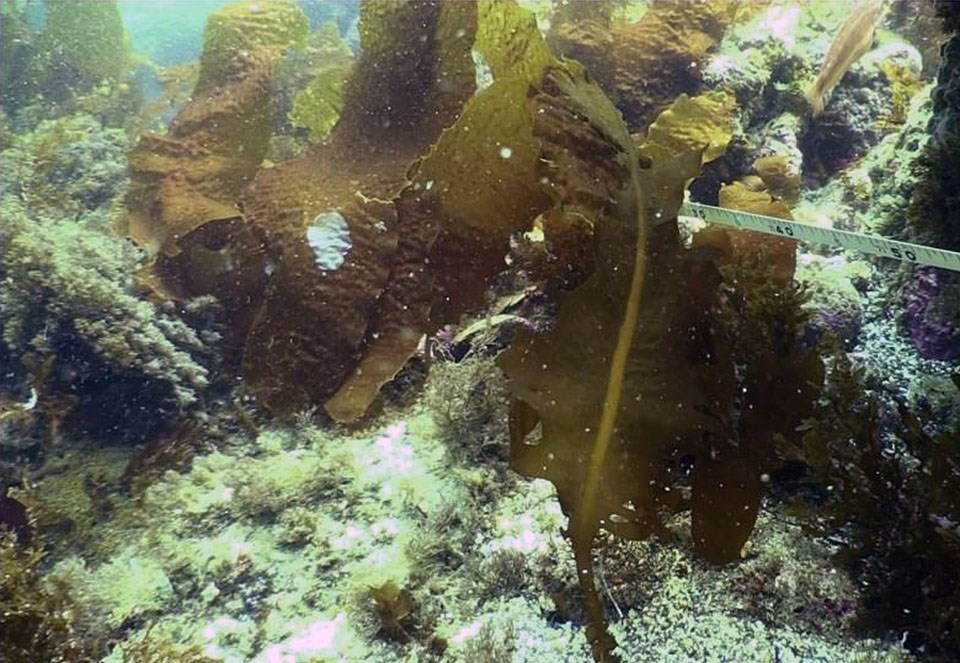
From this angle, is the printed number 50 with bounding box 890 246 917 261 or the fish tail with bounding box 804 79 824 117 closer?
the printed number 50 with bounding box 890 246 917 261

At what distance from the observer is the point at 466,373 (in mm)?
2947

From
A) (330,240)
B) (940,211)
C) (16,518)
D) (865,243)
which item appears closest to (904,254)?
(865,243)

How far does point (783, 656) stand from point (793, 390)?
2.58 feet

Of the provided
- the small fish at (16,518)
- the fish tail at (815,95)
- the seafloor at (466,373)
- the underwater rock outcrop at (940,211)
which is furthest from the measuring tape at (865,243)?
the small fish at (16,518)

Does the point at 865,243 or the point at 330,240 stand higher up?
the point at 865,243

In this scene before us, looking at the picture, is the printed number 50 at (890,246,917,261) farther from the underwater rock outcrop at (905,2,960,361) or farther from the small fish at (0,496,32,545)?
the small fish at (0,496,32,545)

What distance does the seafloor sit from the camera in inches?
76.6

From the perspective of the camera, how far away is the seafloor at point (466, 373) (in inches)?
76.6

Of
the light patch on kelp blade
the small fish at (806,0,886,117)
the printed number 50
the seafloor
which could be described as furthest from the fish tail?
the light patch on kelp blade

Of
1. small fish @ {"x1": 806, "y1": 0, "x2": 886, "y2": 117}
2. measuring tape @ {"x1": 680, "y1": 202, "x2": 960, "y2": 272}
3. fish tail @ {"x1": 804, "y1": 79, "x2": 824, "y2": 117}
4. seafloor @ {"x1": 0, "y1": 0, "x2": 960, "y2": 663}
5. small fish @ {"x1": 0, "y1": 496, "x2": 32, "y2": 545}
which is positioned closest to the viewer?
measuring tape @ {"x1": 680, "y1": 202, "x2": 960, "y2": 272}

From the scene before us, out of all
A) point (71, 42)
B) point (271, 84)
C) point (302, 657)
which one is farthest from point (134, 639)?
point (71, 42)

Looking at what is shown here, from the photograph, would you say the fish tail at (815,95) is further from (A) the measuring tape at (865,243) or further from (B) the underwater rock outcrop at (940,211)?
(A) the measuring tape at (865,243)

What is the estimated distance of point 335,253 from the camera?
10.8 feet

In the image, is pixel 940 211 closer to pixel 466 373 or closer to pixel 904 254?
pixel 904 254
